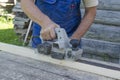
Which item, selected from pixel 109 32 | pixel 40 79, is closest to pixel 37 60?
pixel 40 79

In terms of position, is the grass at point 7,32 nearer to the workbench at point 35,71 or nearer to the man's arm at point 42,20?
the man's arm at point 42,20

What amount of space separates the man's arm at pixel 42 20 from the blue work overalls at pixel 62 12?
0.95 ft

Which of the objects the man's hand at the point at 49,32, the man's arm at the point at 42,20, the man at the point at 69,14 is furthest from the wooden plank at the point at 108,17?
the man's hand at the point at 49,32

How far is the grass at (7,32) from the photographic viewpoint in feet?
23.6

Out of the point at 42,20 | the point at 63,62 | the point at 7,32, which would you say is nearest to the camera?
the point at 63,62

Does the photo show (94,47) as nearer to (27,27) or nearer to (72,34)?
Answer: (72,34)

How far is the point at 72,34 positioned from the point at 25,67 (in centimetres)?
90

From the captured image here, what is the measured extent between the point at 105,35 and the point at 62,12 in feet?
5.87

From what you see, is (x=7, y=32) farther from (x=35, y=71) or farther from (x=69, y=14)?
(x=35, y=71)

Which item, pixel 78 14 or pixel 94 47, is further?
pixel 94 47

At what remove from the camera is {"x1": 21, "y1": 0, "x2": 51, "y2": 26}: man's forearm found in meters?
2.62

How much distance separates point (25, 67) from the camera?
7.84ft

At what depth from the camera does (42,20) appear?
2.63m

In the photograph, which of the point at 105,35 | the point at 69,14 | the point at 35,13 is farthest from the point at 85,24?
the point at 105,35
